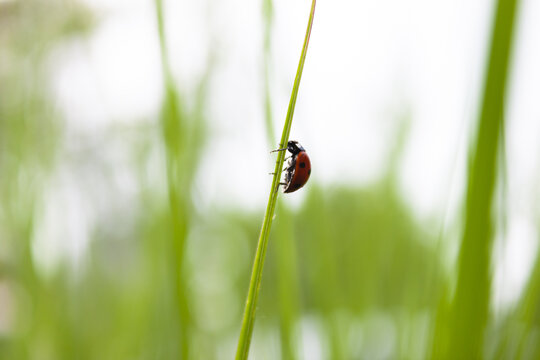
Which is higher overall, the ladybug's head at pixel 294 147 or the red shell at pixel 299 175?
the ladybug's head at pixel 294 147

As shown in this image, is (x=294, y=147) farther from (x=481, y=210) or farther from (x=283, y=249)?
(x=481, y=210)

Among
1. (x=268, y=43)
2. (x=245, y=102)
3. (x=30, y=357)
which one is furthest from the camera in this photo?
(x=245, y=102)

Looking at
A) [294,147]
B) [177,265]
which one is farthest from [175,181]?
[294,147]

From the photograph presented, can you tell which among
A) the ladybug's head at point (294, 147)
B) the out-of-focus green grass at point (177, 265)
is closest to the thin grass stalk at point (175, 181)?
the out-of-focus green grass at point (177, 265)

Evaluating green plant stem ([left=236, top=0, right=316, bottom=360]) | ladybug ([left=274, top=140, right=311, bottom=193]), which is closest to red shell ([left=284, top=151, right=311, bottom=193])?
ladybug ([left=274, top=140, right=311, bottom=193])

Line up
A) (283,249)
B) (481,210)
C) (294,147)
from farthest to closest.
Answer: (294,147)
(283,249)
(481,210)

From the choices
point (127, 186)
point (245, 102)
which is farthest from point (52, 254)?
point (245, 102)

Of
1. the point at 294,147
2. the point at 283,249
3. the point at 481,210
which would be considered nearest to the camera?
the point at 481,210

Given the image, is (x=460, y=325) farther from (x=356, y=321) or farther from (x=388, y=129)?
(x=388, y=129)

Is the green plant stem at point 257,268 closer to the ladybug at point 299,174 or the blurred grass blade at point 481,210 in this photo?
the blurred grass blade at point 481,210
